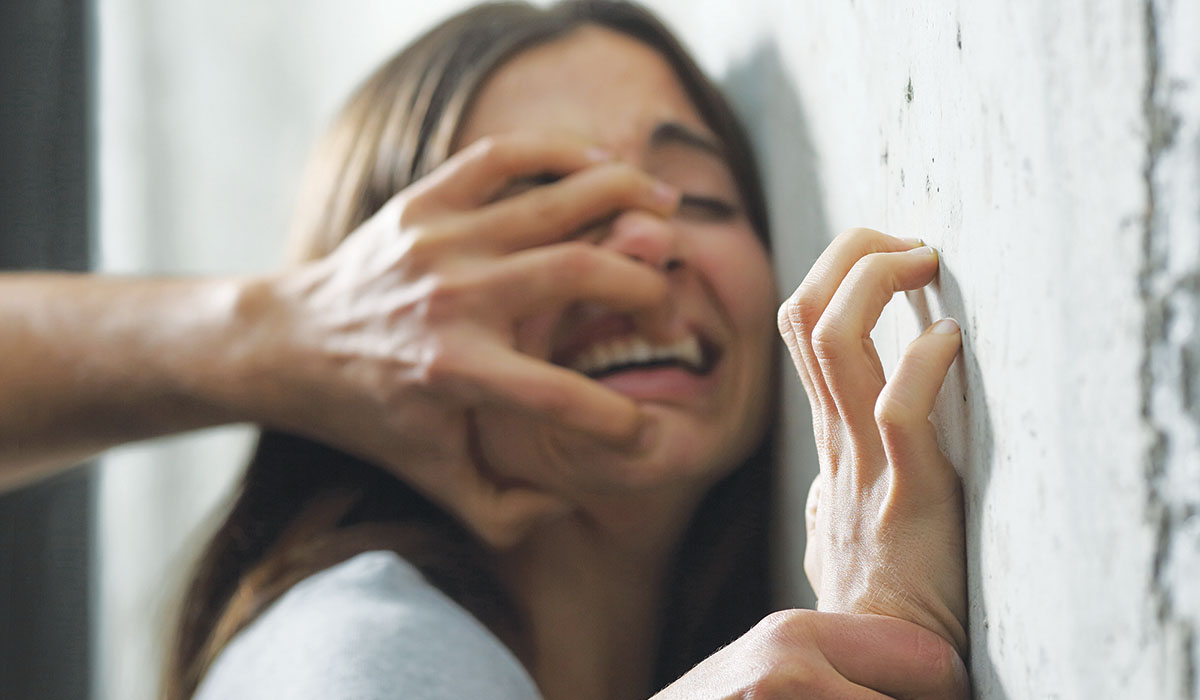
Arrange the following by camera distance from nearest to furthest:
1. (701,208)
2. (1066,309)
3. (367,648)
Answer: (1066,309)
(367,648)
(701,208)

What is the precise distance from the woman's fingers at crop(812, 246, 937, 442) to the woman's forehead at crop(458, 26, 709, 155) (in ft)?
1.35

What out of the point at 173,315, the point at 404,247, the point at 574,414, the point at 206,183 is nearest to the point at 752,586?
the point at 574,414

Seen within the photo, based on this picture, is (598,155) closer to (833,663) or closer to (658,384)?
(658,384)

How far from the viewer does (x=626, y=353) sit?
732 mm

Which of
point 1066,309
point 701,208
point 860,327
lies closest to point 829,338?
point 860,327

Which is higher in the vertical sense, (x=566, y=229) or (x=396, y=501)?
(x=566, y=229)

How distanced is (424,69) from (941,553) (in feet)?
2.08

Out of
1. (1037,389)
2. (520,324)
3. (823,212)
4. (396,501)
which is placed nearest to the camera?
(1037,389)

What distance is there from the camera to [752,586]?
2.59 ft

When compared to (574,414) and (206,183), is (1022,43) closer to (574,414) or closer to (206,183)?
(574,414)

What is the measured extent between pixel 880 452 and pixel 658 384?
1.16 ft

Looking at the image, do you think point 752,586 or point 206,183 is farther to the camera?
point 206,183

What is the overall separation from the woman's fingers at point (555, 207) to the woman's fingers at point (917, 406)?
0.37 meters

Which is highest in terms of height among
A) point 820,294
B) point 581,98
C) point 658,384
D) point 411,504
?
point 581,98
